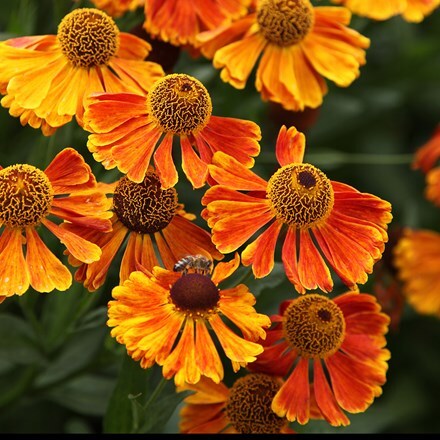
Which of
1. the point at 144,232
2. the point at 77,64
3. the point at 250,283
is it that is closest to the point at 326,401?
the point at 250,283

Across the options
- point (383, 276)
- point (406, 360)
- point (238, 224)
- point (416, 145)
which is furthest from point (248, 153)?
point (416, 145)

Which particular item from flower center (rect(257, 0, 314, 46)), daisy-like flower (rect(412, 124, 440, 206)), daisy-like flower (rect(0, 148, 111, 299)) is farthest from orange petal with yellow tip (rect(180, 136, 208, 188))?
daisy-like flower (rect(412, 124, 440, 206))

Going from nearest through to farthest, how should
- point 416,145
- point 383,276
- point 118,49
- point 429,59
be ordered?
point 118,49, point 383,276, point 429,59, point 416,145

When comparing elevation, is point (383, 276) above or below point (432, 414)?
above

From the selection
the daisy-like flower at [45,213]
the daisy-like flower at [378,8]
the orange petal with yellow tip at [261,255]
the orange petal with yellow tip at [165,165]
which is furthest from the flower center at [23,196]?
the daisy-like flower at [378,8]

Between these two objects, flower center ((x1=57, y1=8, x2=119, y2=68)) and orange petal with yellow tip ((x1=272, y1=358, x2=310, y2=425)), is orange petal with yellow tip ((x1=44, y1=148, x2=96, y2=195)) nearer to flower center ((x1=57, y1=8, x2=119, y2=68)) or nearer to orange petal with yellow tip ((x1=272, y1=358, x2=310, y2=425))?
flower center ((x1=57, y1=8, x2=119, y2=68))

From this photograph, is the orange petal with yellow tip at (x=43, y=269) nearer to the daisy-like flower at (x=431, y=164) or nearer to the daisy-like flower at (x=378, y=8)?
the daisy-like flower at (x=378, y=8)

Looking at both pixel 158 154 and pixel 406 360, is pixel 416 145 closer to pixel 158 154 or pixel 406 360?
pixel 406 360
